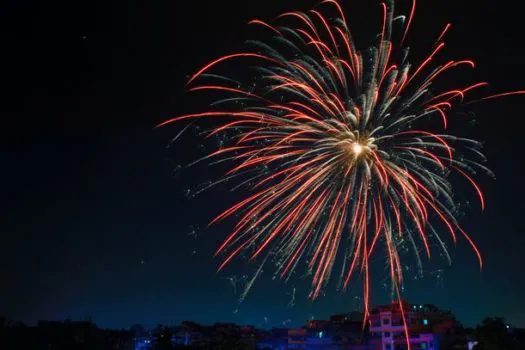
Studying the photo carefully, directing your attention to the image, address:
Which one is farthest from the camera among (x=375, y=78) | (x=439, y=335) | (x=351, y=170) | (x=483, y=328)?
(x=439, y=335)

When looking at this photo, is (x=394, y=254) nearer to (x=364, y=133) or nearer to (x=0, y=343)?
(x=364, y=133)

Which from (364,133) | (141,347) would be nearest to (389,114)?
(364,133)

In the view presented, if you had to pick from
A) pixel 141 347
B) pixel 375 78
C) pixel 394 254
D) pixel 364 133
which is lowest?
pixel 141 347

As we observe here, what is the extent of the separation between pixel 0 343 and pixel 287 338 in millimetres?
35840

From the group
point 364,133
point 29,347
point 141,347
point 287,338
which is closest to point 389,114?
point 364,133

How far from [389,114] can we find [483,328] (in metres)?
27.1

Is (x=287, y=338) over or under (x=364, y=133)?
under

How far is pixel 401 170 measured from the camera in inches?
858

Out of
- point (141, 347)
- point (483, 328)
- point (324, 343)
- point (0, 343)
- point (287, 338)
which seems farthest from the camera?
point (141, 347)

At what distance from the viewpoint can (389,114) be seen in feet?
68.1

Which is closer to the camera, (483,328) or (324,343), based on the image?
(483,328)

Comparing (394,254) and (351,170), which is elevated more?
(351,170)

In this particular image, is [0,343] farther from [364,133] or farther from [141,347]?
[141,347]

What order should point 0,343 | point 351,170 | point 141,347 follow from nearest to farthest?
point 351,170 < point 0,343 < point 141,347
